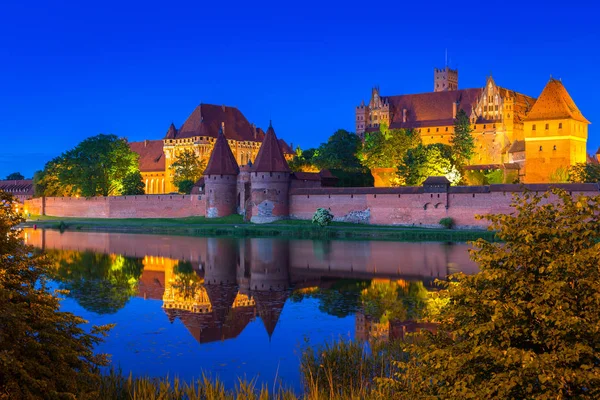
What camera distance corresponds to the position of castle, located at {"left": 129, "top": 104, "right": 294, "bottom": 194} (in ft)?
201

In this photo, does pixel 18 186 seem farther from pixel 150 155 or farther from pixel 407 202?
pixel 407 202

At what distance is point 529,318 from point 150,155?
66825 millimetres

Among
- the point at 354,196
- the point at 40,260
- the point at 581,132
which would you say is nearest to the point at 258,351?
the point at 40,260

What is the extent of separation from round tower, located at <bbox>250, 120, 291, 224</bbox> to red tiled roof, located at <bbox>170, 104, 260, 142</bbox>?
71.6 ft

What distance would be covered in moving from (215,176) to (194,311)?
29509 millimetres

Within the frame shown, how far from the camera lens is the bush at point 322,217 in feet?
121

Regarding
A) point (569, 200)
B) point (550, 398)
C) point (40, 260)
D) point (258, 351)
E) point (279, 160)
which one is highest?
point (279, 160)

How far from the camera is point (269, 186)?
131 ft

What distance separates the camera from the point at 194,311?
45.8 ft

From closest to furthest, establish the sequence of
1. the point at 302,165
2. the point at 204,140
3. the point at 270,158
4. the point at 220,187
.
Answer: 1. the point at 270,158
2. the point at 220,187
3. the point at 302,165
4. the point at 204,140

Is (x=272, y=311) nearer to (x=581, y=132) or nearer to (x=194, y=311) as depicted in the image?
(x=194, y=311)

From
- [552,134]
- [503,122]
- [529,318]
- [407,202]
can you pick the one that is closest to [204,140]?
[503,122]

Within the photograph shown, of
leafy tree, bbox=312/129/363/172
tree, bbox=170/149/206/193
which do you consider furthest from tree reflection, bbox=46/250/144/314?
tree, bbox=170/149/206/193

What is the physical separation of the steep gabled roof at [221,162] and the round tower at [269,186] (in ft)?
11.4
